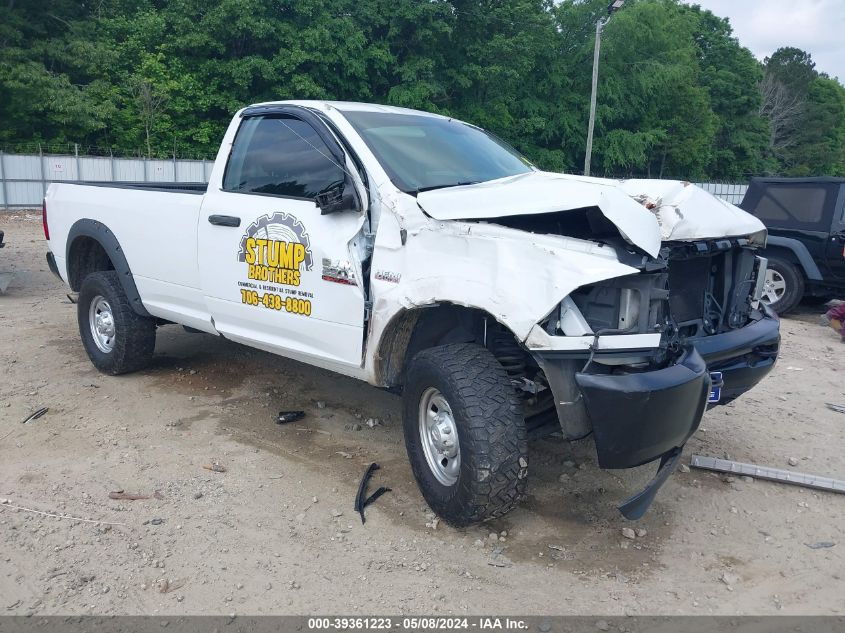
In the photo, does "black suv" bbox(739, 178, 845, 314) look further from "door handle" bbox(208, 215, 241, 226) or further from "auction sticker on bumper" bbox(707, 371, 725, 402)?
"door handle" bbox(208, 215, 241, 226)

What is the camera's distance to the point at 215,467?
171 inches

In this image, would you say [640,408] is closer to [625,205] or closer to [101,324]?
[625,205]

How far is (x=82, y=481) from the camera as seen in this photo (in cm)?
413

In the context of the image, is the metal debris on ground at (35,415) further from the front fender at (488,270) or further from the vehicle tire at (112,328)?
the front fender at (488,270)

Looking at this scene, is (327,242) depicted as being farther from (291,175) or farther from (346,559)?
(346,559)

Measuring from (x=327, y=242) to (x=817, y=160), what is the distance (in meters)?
76.7

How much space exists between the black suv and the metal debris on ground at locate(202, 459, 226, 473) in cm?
764

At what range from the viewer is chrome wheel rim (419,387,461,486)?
367 centimetres

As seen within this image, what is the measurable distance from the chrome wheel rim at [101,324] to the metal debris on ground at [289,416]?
175cm

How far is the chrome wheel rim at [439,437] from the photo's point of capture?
144 inches

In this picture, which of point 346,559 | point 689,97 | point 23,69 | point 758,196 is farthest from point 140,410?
point 689,97

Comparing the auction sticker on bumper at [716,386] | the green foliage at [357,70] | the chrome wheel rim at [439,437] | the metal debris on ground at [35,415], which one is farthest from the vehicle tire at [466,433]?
the green foliage at [357,70]

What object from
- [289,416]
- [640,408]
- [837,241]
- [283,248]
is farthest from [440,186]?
[837,241]

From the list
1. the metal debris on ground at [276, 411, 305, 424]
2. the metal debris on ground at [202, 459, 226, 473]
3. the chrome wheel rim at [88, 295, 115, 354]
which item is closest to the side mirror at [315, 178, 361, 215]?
the metal debris on ground at [202, 459, 226, 473]
